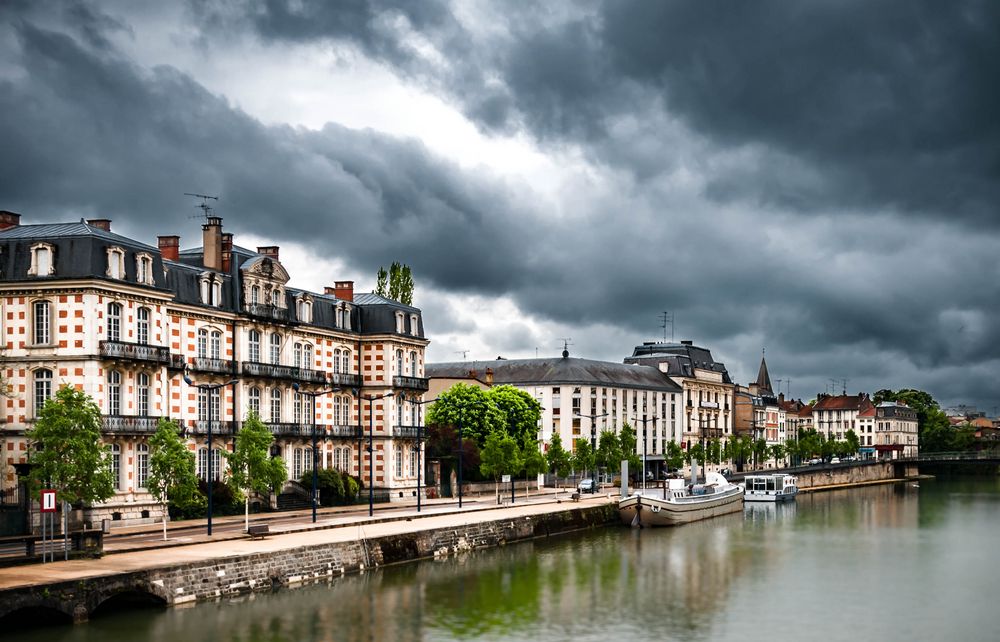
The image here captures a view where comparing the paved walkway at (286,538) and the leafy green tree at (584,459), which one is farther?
the leafy green tree at (584,459)

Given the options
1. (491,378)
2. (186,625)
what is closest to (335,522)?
(186,625)

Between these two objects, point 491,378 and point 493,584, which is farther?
point 491,378

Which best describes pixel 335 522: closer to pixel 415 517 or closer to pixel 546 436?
pixel 415 517

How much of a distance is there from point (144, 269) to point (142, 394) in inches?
238

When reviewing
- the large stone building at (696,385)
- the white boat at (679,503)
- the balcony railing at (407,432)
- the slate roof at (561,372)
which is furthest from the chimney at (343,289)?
the large stone building at (696,385)

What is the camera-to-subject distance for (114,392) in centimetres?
5769

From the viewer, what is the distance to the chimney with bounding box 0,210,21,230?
60581 millimetres

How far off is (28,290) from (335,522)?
17.8 m

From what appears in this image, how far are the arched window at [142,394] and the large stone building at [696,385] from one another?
91.9 meters

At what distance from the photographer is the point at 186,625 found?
3878 cm

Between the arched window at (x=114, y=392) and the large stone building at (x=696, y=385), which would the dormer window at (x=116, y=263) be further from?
the large stone building at (x=696, y=385)

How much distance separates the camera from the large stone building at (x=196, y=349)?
5628 centimetres

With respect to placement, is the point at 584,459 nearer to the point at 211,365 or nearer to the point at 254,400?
the point at 254,400

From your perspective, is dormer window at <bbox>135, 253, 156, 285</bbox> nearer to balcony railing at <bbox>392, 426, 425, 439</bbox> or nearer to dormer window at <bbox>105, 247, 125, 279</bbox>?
dormer window at <bbox>105, 247, 125, 279</bbox>
